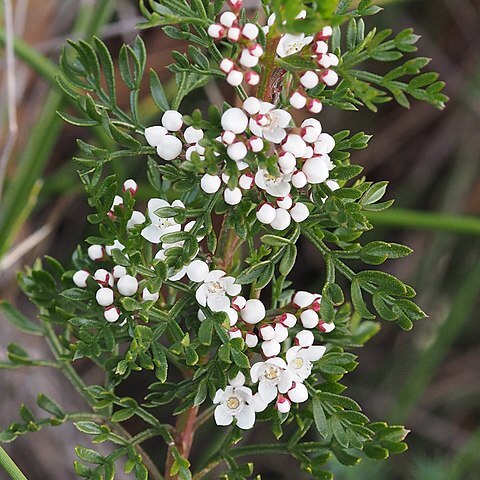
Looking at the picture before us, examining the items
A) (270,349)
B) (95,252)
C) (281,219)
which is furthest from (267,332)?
(95,252)

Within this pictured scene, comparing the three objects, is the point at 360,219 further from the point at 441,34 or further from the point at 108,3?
the point at 441,34

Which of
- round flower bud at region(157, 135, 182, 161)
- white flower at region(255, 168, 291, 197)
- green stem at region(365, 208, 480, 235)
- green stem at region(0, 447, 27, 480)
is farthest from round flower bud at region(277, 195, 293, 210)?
green stem at region(365, 208, 480, 235)

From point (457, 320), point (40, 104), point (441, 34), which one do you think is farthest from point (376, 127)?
point (40, 104)

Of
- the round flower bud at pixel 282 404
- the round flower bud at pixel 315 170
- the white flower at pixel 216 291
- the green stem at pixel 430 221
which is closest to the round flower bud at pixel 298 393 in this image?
the round flower bud at pixel 282 404

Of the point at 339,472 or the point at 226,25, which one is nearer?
the point at 226,25

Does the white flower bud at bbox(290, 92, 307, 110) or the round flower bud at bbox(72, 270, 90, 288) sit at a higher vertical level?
the white flower bud at bbox(290, 92, 307, 110)

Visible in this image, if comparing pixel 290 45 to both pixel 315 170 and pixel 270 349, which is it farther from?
pixel 270 349

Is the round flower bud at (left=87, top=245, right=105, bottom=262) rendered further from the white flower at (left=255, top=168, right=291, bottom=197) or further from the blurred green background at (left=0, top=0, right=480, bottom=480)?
the blurred green background at (left=0, top=0, right=480, bottom=480)
